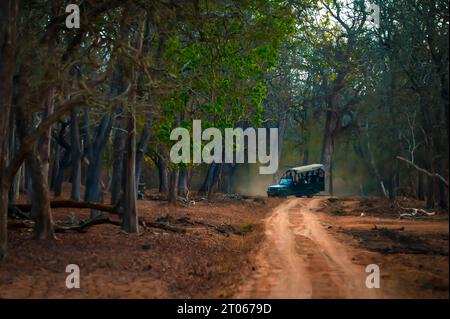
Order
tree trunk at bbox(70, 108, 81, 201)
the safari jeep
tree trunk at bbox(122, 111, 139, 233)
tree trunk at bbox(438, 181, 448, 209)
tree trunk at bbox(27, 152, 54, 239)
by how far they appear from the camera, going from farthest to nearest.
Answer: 1. the safari jeep
2. tree trunk at bbox(438, 181, 448, 209)
3. tree trunk at bbox(70, 108, 81, 201)
4. tree trunk at bbox(122, 111, 139, 233)
5. tree trunk at bbox(27, 152, 54, 239)

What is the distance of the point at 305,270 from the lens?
557 inches

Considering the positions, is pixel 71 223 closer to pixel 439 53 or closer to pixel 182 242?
pixel 182 242

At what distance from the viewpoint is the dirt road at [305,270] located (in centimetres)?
1152

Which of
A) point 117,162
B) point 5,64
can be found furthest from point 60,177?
point 5,64

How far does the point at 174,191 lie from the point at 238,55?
12.7 metres

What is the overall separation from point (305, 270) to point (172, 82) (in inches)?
321

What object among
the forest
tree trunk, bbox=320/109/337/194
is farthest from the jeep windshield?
tree trunk, bbox=320/109/337/194

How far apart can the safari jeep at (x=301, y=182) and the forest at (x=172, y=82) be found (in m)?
4.77

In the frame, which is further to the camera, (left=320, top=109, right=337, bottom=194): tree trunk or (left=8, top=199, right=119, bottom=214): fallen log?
(left=320, top=109, right=337, bottom=194): tree trunk

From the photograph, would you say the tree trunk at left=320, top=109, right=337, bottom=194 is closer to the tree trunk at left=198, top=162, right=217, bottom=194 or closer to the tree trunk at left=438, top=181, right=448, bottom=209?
the tree trunk at left=198, top=162, right=217, bottom=194

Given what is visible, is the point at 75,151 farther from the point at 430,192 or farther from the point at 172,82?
the point at 430,192

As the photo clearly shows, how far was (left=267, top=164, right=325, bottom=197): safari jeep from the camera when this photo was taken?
5259 centimetres

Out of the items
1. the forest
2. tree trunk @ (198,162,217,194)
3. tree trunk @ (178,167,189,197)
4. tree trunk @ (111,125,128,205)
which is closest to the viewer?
the forest

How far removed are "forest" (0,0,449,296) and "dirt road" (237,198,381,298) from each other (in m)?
3.18
